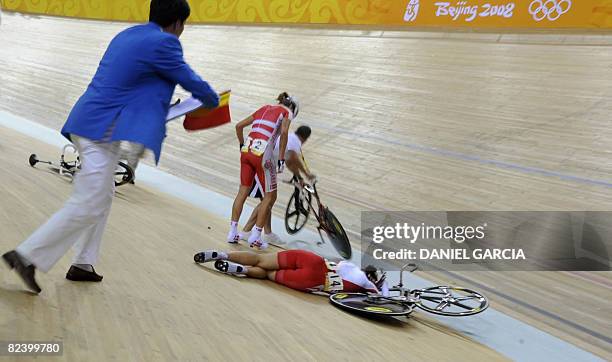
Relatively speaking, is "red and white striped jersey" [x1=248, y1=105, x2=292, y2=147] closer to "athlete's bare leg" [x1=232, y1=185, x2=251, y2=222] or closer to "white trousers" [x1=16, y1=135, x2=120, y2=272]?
"athlete's bare leg" [x1=232, y1=185, x2=251, y2=222]

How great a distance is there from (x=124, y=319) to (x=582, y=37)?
7.02m

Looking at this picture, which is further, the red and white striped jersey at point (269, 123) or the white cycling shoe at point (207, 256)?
the red and white striped jersey at point (269, 123)

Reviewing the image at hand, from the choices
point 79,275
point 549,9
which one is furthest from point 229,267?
point 549,9

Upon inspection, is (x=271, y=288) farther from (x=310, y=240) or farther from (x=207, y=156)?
(x=207, y=156)

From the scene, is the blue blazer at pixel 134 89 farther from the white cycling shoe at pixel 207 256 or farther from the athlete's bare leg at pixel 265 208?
the athlete's bare leg at pixel 265 208

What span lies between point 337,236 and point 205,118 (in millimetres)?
2445

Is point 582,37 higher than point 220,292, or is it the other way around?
point 582,37

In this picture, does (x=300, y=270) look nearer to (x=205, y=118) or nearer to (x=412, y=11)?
(x=205, y=118)

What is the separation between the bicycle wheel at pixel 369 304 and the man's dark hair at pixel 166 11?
163cm

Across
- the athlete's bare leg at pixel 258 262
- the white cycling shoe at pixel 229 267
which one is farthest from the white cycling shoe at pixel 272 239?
the white cycling shoe at pixel 229 267

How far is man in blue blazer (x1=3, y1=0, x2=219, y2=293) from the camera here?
2.22 m

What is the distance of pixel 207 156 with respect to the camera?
779 cm

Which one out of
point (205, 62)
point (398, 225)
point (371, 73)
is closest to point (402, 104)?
point (371, 73)

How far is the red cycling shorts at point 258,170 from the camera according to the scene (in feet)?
15.7
